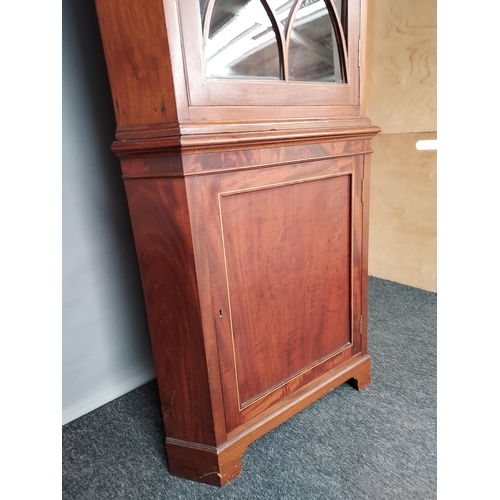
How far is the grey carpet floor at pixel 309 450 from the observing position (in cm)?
106

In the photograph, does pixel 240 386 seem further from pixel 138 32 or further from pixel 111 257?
pixel 138 32

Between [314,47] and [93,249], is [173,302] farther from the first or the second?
[314,47]

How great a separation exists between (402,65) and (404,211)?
0.71m

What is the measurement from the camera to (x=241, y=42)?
94 cm

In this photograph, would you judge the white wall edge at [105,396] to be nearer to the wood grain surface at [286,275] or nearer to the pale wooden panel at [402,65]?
the wood grain surface at [286,275]

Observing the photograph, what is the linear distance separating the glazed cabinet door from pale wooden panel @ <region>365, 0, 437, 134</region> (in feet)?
3.21

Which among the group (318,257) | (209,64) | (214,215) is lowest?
(318,257)

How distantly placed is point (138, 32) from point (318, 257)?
0.73 metres

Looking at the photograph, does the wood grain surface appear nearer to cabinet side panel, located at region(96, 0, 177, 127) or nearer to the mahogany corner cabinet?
the mahogany corner cabinet

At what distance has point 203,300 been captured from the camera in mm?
950

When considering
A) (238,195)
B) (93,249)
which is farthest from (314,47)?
(93,249)
